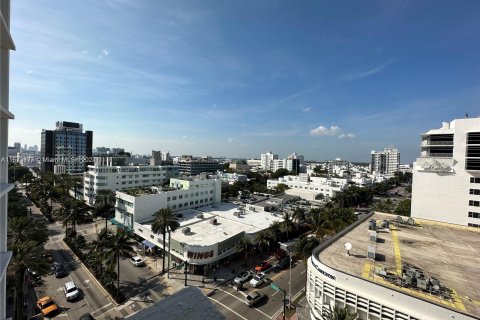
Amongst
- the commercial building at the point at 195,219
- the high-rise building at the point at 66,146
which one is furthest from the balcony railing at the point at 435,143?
the high-rise building at the point at 66,146

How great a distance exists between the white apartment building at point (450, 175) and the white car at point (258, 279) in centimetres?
4003

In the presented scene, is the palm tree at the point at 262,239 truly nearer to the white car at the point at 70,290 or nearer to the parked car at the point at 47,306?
the white car at the point at 70,290

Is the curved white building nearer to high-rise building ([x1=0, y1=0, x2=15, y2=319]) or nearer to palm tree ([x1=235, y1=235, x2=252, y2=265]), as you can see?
palm tree ([x1=235, y1=235, x2=252, y2=265])

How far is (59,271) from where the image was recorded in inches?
1491

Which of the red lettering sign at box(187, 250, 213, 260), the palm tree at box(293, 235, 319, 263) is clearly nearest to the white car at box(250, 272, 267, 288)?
the palm tree at box(293, 235, 319, 263)

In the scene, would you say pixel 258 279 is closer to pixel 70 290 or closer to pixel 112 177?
pixel 70 290

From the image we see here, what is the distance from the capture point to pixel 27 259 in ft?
82.4

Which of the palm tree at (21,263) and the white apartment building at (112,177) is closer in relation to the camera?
the palm tree at (21,263)

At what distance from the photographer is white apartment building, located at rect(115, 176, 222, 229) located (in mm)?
53894

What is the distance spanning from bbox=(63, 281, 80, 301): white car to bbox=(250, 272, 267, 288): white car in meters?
24.7

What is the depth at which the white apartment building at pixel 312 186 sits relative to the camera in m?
110

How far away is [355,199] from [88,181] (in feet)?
331

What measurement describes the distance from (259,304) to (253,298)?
125cm

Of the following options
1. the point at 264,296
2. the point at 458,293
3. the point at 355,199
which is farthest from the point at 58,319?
the point at 355,199
